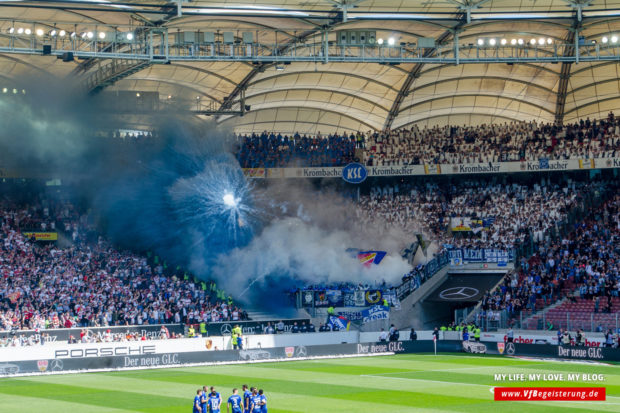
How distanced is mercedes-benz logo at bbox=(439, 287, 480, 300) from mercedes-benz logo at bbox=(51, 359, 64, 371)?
77.6 ft

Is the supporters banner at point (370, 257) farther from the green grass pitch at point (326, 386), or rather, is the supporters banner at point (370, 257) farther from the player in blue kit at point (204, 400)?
the player in blue kit at point (204, 400)

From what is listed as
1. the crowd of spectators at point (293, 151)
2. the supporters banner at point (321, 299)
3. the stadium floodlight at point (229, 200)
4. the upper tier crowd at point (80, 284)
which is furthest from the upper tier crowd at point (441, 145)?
the supporters banner at point (321, 299)

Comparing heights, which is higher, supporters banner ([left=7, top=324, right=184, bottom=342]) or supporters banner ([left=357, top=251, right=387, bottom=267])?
supporters banner ([left=357, top=251, right=387, bottom=267])

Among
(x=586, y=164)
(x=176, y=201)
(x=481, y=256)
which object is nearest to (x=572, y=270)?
(x=481, y=256)

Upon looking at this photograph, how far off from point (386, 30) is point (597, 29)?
12.1 m

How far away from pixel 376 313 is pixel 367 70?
55.3ft

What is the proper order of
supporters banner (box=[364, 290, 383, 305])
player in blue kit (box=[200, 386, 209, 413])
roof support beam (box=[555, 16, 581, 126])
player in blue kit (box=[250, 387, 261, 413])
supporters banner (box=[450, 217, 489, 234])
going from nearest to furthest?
player in blue kit (box=[250, 387, 261, 413])
player in blue kit (box=[200, 386, 209, 413])
roof support beam (box=[555, 16, 581, 126])
supporters banner (box=[364, 290, 383, 305])
supporters banner (box=[450, 217, 489, 234])

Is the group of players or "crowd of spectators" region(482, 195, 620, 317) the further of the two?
"crowd of spectators" region(482, 195, 620, 317)

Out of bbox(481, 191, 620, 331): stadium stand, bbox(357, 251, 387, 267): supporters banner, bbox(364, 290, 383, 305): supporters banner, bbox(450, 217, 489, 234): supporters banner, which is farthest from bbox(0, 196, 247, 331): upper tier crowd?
bbox(450, 217, 489, 234): supporters banner

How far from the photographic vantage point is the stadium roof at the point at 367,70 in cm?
4344

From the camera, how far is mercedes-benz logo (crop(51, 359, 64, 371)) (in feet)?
121

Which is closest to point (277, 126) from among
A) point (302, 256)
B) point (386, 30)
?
point (302, 256)

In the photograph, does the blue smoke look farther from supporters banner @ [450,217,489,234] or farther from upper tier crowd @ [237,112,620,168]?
supporters banner @ [450,217,489,234]

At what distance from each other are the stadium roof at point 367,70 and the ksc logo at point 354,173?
5.88 meters
